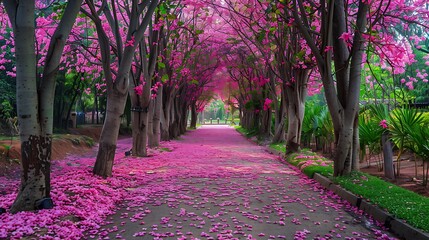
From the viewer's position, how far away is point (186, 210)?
6016 mm

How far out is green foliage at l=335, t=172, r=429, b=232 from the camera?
505cm

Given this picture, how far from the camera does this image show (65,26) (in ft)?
19.3

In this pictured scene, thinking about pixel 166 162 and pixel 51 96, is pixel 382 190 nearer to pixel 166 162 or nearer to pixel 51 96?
pixel 51 96

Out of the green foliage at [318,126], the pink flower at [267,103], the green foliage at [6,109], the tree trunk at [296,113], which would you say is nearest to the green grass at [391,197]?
the tree trunk at [296,113]

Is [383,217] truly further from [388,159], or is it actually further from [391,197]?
[388,159]

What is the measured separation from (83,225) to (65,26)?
293 centimetres

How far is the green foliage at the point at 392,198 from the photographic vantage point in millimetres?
5047

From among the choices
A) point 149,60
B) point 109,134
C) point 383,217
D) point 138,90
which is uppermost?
point 149,60

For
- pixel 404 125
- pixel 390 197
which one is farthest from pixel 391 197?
pixel 404 125

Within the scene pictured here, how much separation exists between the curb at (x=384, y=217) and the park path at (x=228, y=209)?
0.17 metres

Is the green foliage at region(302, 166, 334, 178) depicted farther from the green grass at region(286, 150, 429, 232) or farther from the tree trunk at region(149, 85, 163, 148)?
the tree trunk at region(149, 85, 163, 148)

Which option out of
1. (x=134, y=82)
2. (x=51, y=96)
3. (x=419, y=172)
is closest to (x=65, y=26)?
(x=51, y=96)

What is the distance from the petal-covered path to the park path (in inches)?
0.5

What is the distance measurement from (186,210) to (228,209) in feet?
2.17
